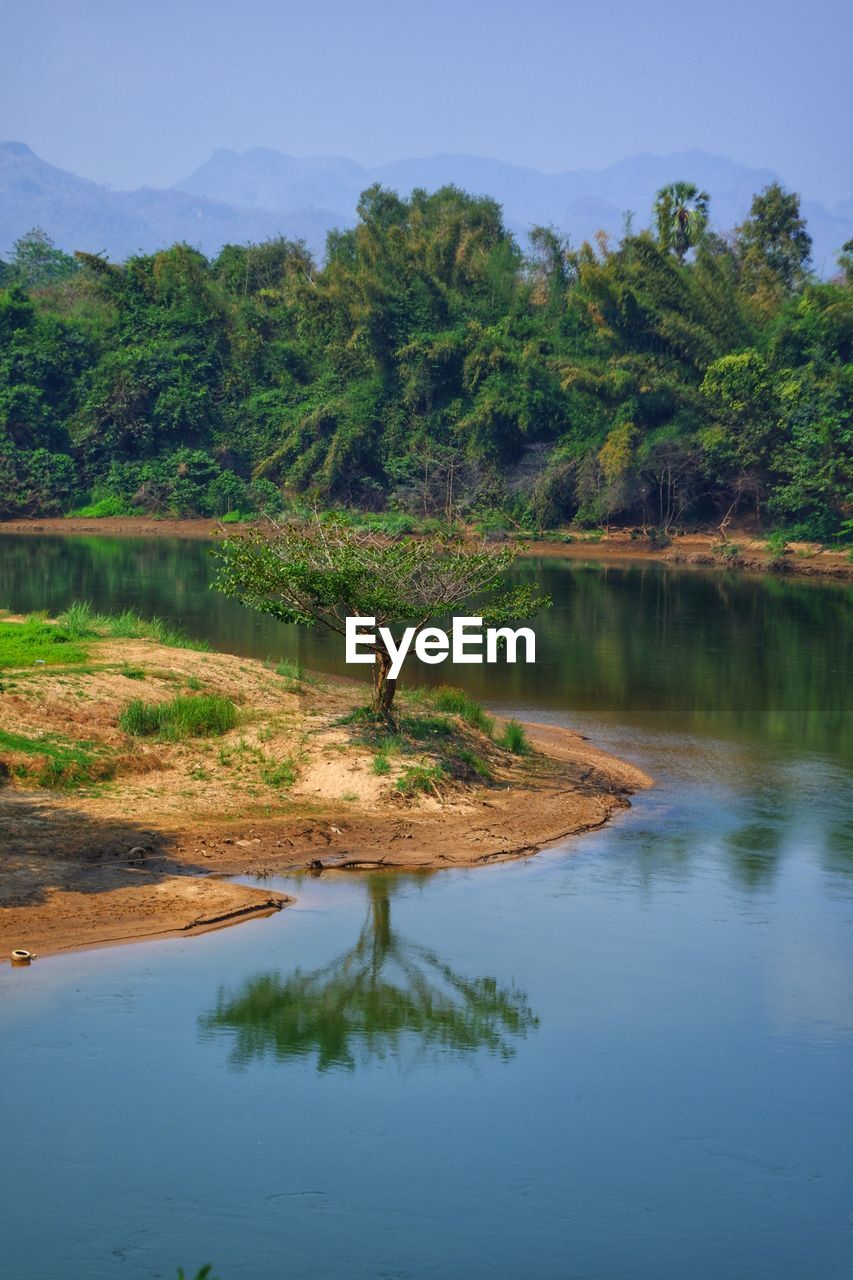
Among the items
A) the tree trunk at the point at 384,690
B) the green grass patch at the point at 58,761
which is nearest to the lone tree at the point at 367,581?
the tree trunk at the point at 384,690

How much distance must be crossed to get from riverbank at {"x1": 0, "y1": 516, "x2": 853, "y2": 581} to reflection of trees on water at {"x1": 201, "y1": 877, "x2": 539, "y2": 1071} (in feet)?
107

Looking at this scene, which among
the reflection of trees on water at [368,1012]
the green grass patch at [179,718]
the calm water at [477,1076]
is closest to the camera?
the calm water at [477,1076]

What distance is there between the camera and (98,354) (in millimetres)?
61656

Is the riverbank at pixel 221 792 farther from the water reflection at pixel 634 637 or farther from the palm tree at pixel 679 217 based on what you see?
the palm tree at pixel 679 217

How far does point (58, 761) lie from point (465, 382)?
141 ft

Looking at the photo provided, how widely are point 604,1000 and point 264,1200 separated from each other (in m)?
4.07

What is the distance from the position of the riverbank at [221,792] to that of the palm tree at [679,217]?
44092 millimetres

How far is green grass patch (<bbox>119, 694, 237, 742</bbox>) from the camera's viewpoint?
56.6 feet

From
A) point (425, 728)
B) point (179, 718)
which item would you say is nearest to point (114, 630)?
point (179, 718)

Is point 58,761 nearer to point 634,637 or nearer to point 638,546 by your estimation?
point 634,637

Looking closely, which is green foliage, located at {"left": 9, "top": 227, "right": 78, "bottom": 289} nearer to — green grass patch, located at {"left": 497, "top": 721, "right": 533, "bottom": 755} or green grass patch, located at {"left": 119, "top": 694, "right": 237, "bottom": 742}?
green grass patch, located at {"left": 497, "top": 721, "right": 533, "bottom": 755}

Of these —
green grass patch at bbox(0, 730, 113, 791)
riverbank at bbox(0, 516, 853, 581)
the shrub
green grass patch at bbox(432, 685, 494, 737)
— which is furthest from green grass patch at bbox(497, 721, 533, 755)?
the shrub

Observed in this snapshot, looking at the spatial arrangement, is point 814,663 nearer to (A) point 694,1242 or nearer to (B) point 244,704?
(B) point 244,704

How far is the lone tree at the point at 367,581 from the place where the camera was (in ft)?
58.3
